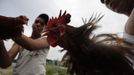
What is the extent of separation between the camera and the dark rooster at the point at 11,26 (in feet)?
13.4

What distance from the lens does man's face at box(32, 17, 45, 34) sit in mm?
5289

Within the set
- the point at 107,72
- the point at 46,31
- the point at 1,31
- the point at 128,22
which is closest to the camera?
the point at 107,72

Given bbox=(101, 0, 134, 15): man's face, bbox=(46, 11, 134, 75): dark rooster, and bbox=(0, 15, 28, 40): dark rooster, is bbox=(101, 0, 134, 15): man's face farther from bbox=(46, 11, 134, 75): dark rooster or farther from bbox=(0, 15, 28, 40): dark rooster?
bbox=(0, 15, 28, 40): dark rooster

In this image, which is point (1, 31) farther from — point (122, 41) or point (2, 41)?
point (122, 41)

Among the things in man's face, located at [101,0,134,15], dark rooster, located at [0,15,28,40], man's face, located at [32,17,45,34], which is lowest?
man's face, located at [32,17,45,34]

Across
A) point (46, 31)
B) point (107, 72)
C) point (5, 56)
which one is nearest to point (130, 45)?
point (107, 72)

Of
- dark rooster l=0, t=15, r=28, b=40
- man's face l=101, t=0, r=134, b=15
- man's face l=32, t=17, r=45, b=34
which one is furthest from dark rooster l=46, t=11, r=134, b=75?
man's face l=32, t=17, r=45, b=34

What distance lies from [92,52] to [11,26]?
177 centimetres

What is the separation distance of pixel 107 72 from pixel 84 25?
369mm

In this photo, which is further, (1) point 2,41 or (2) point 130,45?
(1) point 2,41

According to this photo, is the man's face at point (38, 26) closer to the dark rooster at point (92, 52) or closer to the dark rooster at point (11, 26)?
the dark rooster at point (11, 26)

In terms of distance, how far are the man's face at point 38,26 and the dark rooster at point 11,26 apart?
1.06 metres

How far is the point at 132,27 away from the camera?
2.72m

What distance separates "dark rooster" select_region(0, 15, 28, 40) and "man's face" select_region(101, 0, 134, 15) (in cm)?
150
